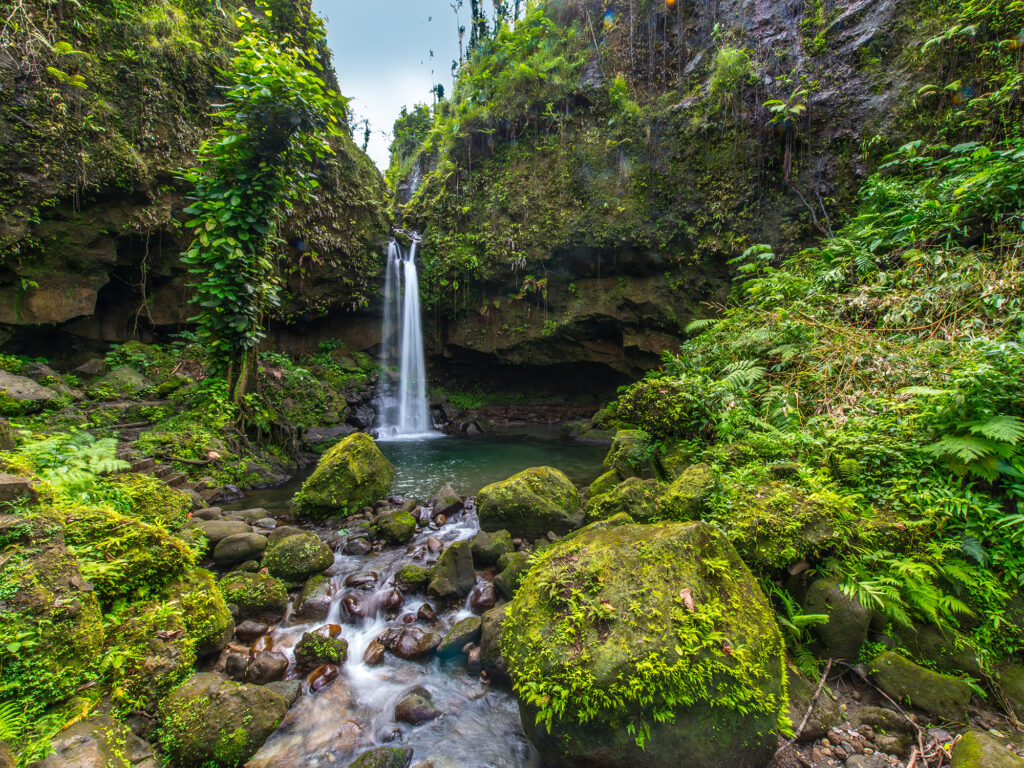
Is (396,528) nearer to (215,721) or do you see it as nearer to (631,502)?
(215,721)

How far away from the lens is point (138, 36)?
8672mm

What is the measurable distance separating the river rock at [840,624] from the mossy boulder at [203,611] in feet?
13.4

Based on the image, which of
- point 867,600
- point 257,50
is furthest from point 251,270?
point 867,600

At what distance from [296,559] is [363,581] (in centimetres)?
71

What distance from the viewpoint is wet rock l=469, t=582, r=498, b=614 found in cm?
366

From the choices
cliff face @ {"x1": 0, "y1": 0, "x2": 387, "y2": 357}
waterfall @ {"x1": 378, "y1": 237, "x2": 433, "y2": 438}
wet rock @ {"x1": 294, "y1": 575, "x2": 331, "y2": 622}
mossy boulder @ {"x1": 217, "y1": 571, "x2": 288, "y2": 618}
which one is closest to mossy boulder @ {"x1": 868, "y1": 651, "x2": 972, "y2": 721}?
wet rock @ {"x1": 294, "y1": 575, "x2": 331, "y2": 622}

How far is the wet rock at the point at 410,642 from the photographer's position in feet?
10.6

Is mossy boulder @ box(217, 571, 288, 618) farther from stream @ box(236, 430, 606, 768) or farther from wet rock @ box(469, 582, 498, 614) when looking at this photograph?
wet rock @ box(469, 582, 498, 614)

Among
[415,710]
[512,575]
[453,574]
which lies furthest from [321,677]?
[512,575]

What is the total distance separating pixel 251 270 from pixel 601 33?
13833 mm

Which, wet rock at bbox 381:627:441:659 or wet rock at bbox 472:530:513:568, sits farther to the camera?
wet rock at bbox 472:530:513:568

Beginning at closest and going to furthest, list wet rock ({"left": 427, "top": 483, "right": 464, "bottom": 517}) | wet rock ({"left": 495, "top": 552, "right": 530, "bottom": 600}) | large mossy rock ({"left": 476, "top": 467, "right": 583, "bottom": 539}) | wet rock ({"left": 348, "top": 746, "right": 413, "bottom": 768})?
wet rock ({"left": 348, "top": 746, "right": 413, "bottom": 768}) → wet rock ({"left": 495, "top": 552, "right": 530, "bottom": 600}) → large mossy rock ({"left": 476, "top": 467, "right": 583, "bottom": 539}) → wet rock ({"left": 427, "top": 483, "right": 464, "bottom": 517})

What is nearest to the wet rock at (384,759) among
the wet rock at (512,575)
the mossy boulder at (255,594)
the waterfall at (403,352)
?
the wet rock at (512,575)

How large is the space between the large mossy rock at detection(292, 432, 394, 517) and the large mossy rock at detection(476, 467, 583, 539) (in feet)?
6.96
